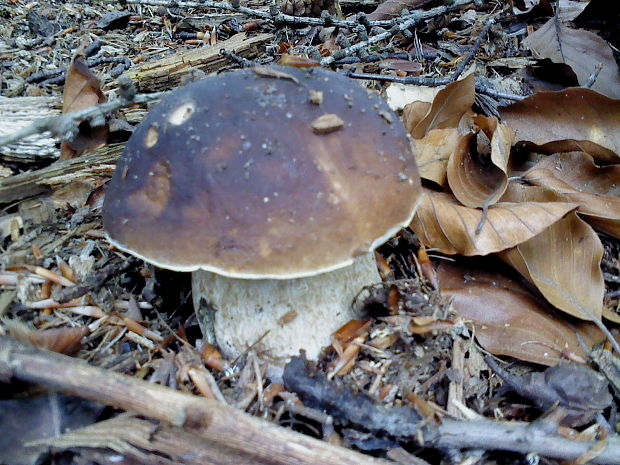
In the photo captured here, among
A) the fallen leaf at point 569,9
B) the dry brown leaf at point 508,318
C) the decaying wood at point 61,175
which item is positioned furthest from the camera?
the fallen leaf at point 569,9

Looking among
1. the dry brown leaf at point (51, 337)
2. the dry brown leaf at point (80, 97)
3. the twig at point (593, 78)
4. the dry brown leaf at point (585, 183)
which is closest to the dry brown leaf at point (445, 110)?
the dry brown leaf at point (585, 183)

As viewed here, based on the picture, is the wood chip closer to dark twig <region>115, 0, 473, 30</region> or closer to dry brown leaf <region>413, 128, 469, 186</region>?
dry brown leaf <region>413, 128, 469, 186</region>

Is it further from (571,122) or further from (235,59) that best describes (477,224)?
(235,59)

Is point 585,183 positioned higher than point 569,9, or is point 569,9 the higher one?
point 569,9

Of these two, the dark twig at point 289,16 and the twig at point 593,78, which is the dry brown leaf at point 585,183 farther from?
the dark twig at point 289,16

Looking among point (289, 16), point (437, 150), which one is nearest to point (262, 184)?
point (437, 150)

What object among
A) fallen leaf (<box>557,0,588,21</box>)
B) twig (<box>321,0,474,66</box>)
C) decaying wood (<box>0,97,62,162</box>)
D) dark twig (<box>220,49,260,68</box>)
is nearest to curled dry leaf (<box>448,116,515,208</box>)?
twig (<box>321,0,474,66</box>)

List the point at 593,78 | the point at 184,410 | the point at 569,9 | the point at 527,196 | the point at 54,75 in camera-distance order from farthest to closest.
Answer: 1. the point at 569,9
2. the point at 54,75
3. the point at 593,78
4. the point at 527,196
5. the point at 184,410
